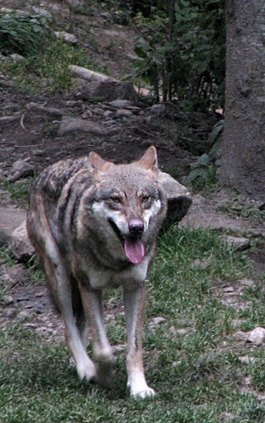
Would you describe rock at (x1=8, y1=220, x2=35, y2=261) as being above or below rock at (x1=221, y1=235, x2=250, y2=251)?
above

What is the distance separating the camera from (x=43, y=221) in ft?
20.3

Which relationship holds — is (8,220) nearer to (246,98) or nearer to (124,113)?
(246,98)

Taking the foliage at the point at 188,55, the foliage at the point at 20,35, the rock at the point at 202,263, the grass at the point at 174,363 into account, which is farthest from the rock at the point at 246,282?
the foliage at the point at 20,35

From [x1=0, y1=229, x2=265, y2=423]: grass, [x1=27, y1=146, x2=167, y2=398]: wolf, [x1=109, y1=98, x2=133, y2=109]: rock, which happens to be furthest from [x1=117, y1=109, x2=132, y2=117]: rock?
[x1=27, y1=146, x2=167, y2=398]: wolf

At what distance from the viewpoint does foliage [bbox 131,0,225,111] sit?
35.3 feet

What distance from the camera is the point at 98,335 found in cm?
564

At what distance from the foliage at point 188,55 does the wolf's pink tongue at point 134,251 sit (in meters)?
5.53

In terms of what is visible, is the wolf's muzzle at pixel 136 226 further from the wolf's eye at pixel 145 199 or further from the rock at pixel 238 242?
the rock at pixel 238 242

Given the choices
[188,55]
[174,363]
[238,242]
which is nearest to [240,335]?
[174,363]

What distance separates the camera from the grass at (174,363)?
17.0 feet

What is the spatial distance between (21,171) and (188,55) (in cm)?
276

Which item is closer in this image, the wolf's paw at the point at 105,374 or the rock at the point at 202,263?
the wolf's paw at the point at 105,374

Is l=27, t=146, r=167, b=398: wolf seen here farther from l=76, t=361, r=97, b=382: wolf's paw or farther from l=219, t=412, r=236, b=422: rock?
l=219, t=412, r=236, b=422: rock

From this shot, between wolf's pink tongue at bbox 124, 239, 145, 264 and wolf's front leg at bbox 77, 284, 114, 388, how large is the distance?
1.58 feet
